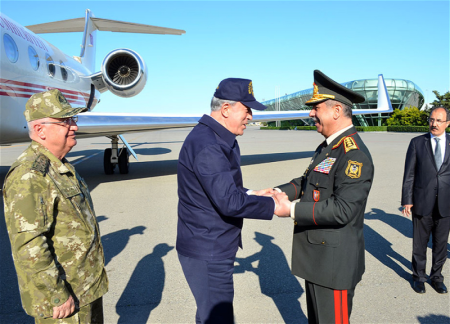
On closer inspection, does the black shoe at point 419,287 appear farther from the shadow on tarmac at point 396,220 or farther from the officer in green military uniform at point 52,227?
the officer in green military uniform at point 52,227

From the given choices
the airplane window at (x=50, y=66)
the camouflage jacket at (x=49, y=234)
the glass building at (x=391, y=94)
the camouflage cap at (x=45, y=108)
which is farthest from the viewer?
the glass building at (x=391, y=94)

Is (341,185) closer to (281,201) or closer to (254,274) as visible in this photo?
(281,201)

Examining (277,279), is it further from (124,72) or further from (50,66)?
(124,72)

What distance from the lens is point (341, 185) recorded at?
7.15ft

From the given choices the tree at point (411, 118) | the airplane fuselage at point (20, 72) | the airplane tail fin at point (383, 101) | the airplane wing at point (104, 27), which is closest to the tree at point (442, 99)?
the tree at point (411, 118)

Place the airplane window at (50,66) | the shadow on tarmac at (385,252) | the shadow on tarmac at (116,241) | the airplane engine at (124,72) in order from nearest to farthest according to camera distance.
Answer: the shadow on tarmac at (385,252), the shadow on tarmac at (116,241), the airplane window at (50,66), the airplane engine at (124,72)

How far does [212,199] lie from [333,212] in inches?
29.0

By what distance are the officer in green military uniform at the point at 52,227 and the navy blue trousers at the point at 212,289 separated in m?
0.62

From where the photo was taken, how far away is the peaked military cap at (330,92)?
2.34 meters

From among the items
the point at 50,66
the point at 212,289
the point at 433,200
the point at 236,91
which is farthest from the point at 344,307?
the point at 50,66

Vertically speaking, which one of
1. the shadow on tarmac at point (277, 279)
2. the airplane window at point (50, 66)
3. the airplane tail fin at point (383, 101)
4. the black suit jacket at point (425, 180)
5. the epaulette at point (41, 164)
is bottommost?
the shadow on tarmac at point (277, 279)

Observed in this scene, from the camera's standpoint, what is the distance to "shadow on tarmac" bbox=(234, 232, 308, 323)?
329 centimetres

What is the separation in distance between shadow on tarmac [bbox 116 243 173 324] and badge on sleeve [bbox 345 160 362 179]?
224 cm

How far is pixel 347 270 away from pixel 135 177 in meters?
9.99
